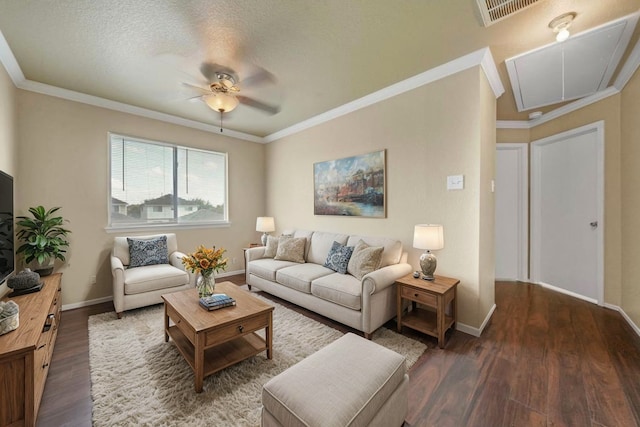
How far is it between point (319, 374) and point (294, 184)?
3.66m

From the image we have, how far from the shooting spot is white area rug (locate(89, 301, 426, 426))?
1.58 m

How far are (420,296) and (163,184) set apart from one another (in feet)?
13.4

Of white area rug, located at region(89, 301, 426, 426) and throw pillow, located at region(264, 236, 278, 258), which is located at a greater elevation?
throw pillow, located at region(264, 236, 278, 258)

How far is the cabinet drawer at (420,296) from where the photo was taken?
2348 mm

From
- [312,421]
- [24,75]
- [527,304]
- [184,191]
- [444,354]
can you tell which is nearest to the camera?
[312,421]

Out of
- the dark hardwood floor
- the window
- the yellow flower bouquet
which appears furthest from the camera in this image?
the window

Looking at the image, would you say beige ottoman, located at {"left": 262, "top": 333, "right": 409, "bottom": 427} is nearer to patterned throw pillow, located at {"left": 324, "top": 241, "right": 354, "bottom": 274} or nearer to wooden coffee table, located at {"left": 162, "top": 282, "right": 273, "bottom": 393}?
wooden coffee table, located at {"left": 162, "top": 282, "right": 273, "bottom": 393}

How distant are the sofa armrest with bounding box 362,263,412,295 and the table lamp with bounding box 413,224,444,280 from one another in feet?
0.85

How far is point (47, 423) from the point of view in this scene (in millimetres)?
1522

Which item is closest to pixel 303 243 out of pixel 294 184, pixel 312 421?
pixel 294 184

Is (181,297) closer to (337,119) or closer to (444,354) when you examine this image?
(444,354)

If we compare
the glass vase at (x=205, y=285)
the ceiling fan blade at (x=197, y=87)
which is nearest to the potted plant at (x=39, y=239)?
the glass vase at (x=205, y=285)

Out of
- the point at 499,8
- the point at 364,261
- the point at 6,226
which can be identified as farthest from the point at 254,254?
the point at 499,8

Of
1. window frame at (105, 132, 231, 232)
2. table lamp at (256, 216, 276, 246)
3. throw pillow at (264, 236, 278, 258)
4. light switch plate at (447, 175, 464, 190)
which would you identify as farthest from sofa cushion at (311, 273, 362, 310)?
window frame at (105, 132, 231, 232)
